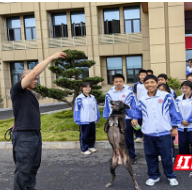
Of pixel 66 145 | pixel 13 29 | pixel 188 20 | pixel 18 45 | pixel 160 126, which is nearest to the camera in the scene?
pixel 160 126

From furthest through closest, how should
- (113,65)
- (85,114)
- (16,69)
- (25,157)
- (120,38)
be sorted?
(16,69) → (113,65) → (120,38) → (85,114) → (25,157)

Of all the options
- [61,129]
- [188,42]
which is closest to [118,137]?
[61,129]

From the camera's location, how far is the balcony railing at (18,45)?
18547 mm

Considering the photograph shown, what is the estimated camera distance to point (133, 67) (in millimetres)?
18188

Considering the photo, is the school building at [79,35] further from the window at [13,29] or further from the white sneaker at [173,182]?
the white sneaker at [173,182]

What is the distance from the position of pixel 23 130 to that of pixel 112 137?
1.46m

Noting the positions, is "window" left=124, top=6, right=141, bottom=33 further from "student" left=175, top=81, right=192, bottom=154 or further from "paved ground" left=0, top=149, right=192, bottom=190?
"student" left=175, top=81, right=192, bottom=154

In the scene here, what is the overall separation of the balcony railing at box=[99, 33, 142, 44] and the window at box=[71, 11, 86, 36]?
201 cm

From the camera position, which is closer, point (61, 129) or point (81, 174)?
point (81, 174)

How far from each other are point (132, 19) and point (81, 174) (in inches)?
637

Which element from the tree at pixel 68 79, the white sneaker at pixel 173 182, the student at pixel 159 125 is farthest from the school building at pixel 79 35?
the white sneaker at pixel 173 182

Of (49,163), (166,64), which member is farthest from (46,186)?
(166,64)

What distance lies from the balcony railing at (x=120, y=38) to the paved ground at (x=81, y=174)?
13.2 metres

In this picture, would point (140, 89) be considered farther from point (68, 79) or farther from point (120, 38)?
point (120, 38)
